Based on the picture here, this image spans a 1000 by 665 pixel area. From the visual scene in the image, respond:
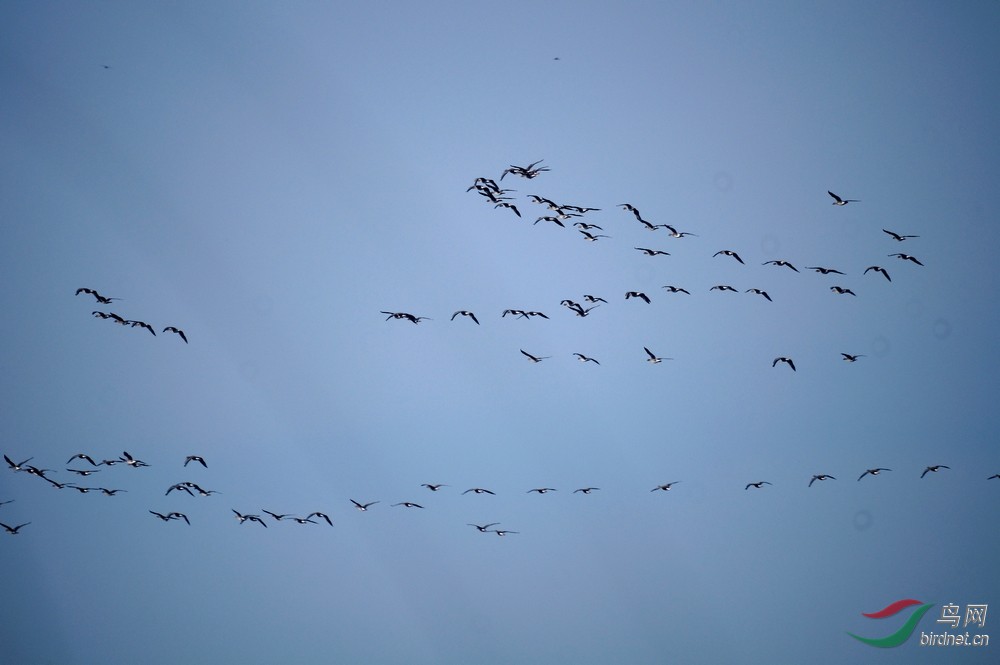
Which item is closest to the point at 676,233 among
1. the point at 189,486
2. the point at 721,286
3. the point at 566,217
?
the point at 721,286

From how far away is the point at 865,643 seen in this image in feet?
323

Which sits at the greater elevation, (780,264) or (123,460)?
(780,264)

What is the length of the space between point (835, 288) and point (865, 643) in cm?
5832

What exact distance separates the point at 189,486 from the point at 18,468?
35.1ft

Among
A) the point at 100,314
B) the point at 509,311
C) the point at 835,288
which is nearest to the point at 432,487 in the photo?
the point at 509,311

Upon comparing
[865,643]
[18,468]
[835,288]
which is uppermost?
[835,288]

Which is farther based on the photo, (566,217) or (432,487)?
(432,487)

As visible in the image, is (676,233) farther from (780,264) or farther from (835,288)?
(835,288)

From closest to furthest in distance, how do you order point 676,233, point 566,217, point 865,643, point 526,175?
point 526,175, point 566,217, point 676,233, point 865,643

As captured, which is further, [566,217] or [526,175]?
[566,217]

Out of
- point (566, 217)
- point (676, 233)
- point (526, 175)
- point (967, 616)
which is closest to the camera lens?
point (526, 175)

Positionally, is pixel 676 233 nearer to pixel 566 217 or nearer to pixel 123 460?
pixel 566 217

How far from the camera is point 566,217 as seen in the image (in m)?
55.6

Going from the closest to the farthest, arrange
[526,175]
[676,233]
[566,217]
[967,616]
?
[526,175]
[566,217]
[676,233]
[967,616]
